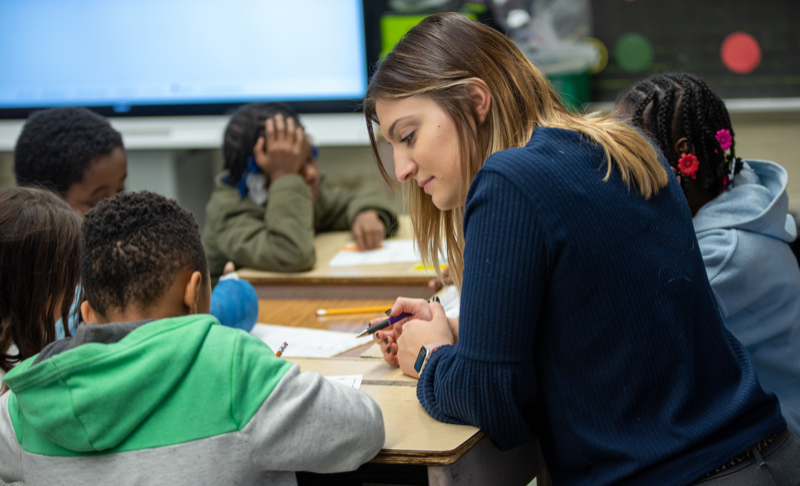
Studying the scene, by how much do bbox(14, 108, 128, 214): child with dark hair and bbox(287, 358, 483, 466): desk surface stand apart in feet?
3.27

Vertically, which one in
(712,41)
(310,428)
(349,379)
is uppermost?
(712,41)

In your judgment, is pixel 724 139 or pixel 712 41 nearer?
pixel 724 139

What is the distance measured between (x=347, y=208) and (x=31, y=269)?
58.1 inches

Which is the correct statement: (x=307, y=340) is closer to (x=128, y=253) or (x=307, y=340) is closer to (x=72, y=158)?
(x=128, y=253)

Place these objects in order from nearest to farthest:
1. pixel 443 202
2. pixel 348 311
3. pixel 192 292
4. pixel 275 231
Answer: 1. pixel 192 292
2. pixel 443 202
3. pixel 348 311
4. pixel 275 231

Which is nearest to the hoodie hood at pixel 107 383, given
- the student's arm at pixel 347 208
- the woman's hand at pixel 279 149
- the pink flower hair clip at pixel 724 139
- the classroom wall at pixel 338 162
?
the pink flower hair clip at pixel 724 139

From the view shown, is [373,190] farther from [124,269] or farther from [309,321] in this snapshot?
[124,269]

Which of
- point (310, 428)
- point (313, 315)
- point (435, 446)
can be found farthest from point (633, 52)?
point (310, 428)

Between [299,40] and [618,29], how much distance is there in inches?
56.6

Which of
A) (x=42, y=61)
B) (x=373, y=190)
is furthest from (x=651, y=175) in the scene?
(x=42, y=61)

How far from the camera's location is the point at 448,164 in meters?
1.08

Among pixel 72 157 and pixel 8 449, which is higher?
pixel 72 157

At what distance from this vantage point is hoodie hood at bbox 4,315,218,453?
0.79 metres

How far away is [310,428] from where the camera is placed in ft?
2.69
